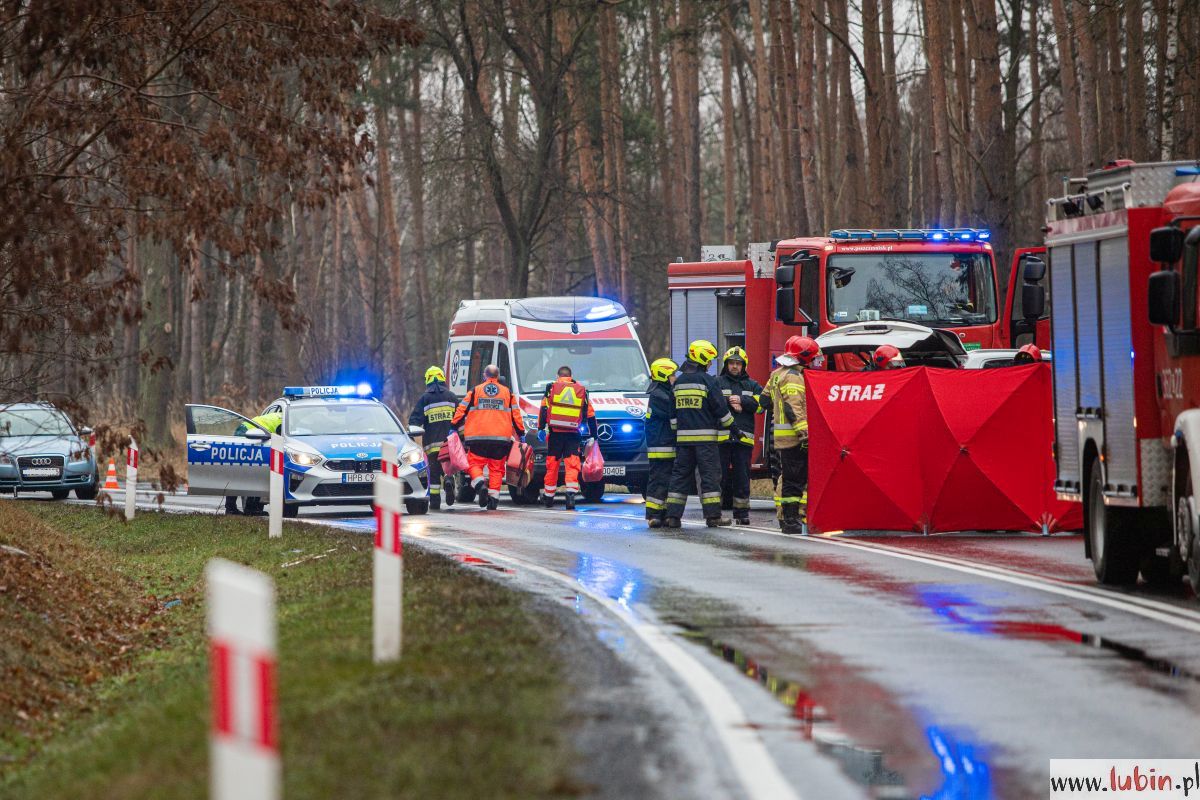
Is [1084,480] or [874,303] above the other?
[874,303]

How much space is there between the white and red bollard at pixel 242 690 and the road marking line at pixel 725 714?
243 centimetres

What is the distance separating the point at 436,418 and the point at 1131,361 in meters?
15.0

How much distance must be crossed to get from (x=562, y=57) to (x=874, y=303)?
19640 mm

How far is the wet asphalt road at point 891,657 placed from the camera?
24.3 ft

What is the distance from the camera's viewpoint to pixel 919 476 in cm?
1870

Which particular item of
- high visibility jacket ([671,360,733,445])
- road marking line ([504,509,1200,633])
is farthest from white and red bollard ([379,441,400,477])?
high visibility jacket ([671,360,733,445])

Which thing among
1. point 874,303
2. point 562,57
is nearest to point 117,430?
point 874,303

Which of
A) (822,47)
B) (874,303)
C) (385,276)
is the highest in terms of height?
(822,47)

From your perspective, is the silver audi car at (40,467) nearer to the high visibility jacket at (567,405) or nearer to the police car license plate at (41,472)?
the police car license plate at (41,472)

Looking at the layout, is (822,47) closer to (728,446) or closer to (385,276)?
(385,276)

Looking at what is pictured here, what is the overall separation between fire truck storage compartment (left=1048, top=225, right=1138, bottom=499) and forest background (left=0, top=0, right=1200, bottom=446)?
6316 millimetres

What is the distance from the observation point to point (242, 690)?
475 centimetres

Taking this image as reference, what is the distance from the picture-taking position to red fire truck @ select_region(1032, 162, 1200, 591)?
480 inches

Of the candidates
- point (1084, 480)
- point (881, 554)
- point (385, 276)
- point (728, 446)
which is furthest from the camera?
point (385, 276)
